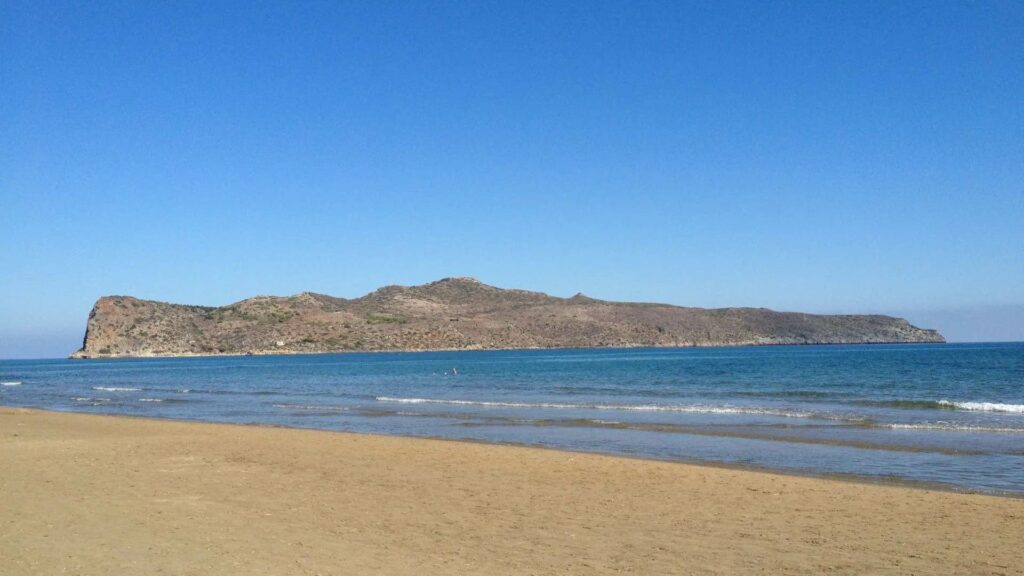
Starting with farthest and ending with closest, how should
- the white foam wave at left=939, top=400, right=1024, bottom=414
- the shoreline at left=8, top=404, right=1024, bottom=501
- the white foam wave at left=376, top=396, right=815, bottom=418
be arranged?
1. the white foam wave at left=376, top=396, right=815, bottom=418
2. the white foam wave at left=939, top=400, right=1024, bottom=414
3. the shoreline at left=8, top=404, right=1024, bottom=501

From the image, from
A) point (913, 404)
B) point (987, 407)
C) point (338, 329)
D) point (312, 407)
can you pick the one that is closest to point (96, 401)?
point (312, 407)

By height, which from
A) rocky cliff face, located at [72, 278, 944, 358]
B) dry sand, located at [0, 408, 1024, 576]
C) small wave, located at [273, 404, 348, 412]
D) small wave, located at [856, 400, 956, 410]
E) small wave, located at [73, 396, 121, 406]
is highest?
rocky cliff face, located at [72, 278, 944, 358]

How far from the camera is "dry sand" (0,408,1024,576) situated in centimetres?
836

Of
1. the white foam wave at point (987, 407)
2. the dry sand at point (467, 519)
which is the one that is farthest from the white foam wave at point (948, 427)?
the dry sand at point (467, 519)

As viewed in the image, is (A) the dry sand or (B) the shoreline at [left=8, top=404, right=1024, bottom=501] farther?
(B) the shoreline at [left=8, top=404, right=1024, bottom=501]

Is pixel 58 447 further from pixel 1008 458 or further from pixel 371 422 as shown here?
pixel 1008 458

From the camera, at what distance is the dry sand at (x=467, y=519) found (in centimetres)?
Result: 836

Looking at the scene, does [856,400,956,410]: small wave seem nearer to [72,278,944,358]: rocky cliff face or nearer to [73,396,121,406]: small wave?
[73,396,121,406]: small wave

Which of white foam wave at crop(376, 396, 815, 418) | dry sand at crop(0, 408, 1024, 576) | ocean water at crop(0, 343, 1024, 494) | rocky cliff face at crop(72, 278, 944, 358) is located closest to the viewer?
dry sand at crop(0, 408, 1024, 576)

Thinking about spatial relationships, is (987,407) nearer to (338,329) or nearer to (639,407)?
(639,407)

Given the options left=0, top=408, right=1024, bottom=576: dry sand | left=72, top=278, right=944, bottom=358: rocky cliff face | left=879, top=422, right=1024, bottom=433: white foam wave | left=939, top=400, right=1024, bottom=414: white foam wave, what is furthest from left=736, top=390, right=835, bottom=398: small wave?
left=72, top=278, right=944, bottom=358: rocky cliff face

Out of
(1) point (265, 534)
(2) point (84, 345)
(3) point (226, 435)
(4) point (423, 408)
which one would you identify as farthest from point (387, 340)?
(1) point (265, 534)

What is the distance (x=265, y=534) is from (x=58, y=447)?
39.9 feet

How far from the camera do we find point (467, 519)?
423 inches
